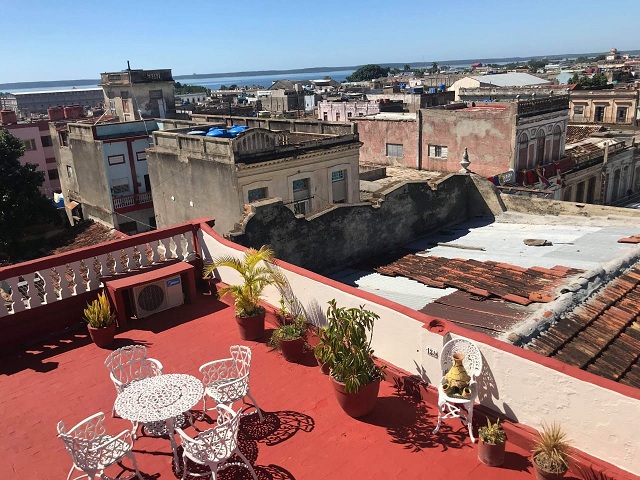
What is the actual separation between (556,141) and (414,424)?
31.7m

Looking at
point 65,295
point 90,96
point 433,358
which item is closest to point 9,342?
point 65,295

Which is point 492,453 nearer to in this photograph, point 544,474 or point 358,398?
point 544,474

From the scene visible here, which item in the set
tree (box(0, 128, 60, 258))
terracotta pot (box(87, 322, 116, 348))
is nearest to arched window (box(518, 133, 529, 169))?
terracotta pot (box(87, 322, 116, 348))

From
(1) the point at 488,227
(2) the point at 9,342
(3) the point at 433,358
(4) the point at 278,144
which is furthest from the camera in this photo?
(4) the point at 278,144

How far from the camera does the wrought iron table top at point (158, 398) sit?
5.98m

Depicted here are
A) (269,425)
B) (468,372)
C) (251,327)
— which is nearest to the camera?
(468,372)

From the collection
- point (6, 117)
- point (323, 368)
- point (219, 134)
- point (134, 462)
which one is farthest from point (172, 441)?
point (6, 117)

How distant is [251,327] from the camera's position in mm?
9047

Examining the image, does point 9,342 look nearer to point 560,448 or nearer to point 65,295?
point 65,295

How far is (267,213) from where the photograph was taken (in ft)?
40.0

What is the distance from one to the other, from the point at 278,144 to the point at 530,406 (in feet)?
55.8

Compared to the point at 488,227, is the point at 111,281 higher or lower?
higher

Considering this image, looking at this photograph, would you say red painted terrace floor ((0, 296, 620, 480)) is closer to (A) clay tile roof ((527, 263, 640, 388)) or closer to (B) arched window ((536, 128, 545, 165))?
(A) clay tile roof ((527, 263, 640, 388))

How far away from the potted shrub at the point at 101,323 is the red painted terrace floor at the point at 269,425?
0.60 ft
